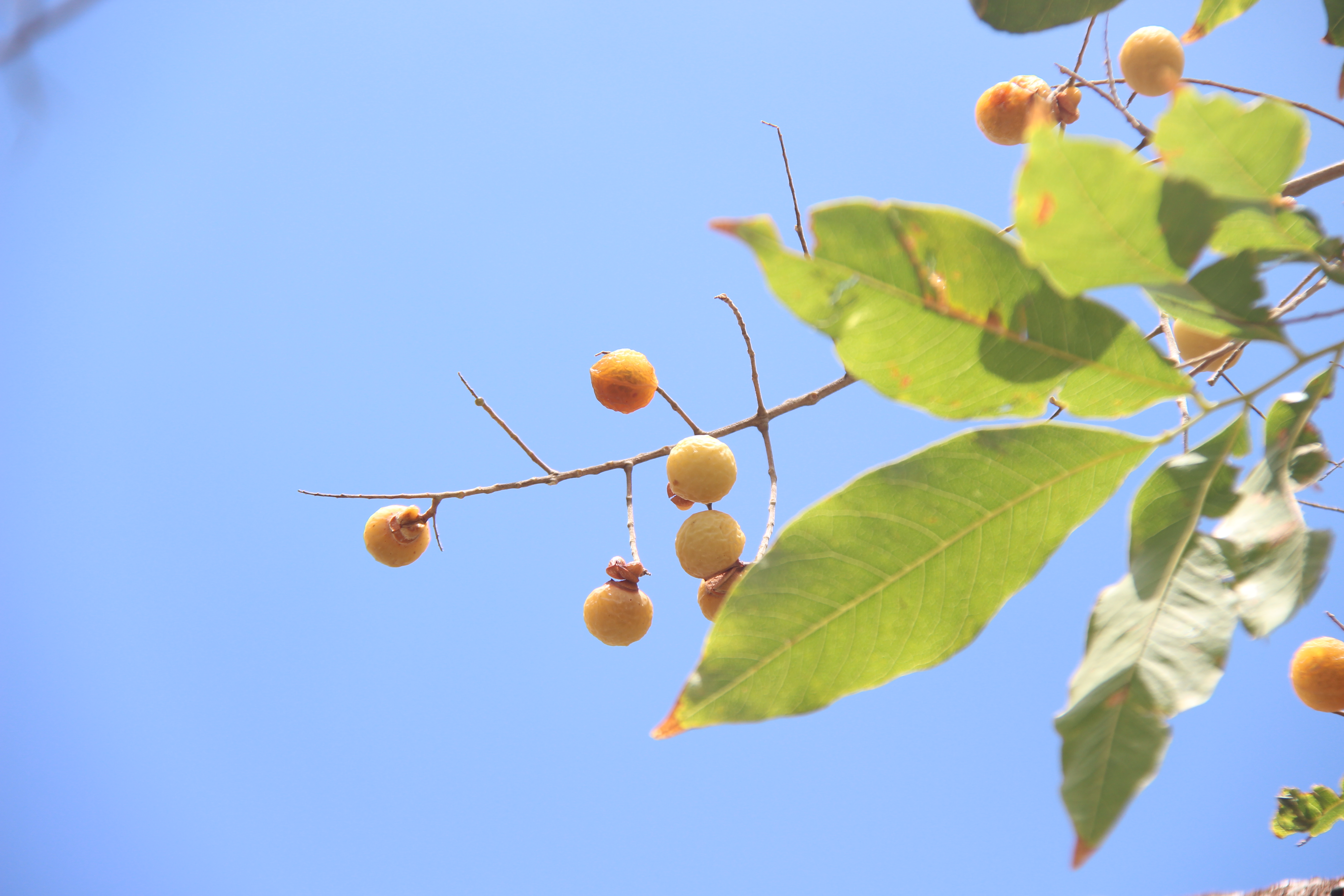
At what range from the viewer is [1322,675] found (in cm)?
96

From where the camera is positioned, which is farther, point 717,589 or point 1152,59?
point 1152,59

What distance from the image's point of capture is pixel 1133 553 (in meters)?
0.46

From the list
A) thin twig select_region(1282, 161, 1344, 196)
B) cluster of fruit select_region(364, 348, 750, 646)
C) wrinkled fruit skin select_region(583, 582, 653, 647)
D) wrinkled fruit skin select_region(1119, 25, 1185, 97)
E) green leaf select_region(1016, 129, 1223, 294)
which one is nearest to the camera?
green leaf select_region(1016, 129, 1223, 294)

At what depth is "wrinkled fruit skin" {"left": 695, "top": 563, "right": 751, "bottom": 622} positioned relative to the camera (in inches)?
31.5

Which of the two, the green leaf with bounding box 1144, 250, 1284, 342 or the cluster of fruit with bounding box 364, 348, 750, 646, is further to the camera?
the cluster of fruit with bounding box 364, 348, 750, 646

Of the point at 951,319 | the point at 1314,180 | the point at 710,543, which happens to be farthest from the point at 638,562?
the point at 1314,180

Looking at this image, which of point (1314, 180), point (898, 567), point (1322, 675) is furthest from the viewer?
point (1322, 675)

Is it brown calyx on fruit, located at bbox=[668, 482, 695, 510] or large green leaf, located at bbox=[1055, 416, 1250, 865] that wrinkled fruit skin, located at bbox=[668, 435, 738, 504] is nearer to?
brown calyx on fruit, located at bbox=[668, 482, 695, 510]

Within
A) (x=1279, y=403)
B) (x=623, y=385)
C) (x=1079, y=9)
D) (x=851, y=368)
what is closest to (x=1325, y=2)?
(x=1079, y=9)

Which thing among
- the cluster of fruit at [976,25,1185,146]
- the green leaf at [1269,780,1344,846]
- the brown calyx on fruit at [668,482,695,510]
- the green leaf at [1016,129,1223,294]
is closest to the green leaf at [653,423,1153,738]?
the green leaf at [1016,129,1223,294]

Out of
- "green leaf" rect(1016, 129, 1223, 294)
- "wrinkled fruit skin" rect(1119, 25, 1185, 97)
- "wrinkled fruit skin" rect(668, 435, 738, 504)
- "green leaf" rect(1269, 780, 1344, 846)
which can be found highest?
"wrinkled fruit skin" rect(1119, 25, 1185, 97)

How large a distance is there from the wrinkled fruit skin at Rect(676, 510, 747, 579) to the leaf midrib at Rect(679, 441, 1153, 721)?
1.04 feet

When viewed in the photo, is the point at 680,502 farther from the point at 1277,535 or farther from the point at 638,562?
the point at 1277,535

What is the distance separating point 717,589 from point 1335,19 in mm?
661
